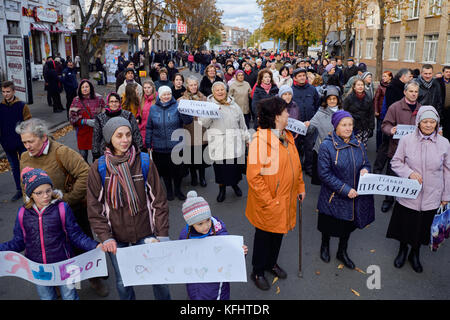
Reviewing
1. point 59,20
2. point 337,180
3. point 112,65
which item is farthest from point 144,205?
point 59,20

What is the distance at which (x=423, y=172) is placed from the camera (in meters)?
4.16

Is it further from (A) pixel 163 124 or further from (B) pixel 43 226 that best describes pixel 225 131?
(B) pixel 43 226

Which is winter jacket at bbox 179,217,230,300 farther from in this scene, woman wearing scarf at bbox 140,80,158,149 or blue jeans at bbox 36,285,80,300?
woman wearing scarf at bbox 140,80,158,149

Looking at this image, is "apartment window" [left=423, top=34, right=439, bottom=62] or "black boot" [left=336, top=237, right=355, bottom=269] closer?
"black boot" [left=336, top=237, right=355, bottom=269]

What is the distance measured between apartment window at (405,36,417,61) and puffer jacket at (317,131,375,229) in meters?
35.5

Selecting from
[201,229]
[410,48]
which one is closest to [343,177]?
[201,229]

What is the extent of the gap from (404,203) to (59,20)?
104 ft

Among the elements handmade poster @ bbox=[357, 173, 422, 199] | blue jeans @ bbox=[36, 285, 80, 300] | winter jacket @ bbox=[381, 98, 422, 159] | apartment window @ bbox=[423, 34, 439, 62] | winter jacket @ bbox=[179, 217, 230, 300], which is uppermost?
apartment window @ bbox=[423, 34, 439, 62]

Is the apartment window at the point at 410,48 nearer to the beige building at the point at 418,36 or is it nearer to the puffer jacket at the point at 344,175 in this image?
the beige building at the point at 418,36

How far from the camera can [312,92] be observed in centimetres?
771

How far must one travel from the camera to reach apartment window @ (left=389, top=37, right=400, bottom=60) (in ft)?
129

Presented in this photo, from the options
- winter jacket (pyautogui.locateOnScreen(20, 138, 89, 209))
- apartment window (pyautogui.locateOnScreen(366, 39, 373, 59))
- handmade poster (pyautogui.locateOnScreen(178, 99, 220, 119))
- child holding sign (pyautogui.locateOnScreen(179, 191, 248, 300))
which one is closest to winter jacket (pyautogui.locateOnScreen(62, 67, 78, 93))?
handmade poster (pyautogui.locateOnScreen(178, 99, 220, 119))

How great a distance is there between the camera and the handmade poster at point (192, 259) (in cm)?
296

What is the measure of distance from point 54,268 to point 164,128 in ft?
10.7
